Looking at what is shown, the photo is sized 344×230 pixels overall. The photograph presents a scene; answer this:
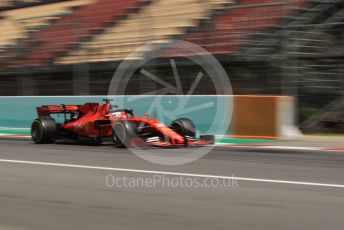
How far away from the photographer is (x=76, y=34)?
63.0 ft

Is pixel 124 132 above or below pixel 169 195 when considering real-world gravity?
above

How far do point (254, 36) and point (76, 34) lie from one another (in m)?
6.92

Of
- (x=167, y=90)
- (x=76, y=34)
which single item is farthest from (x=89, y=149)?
(x=76, y=34)

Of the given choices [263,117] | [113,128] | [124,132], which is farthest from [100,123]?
[263,117]

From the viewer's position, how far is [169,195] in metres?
6.15

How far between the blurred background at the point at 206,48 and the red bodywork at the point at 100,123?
310 centimetres

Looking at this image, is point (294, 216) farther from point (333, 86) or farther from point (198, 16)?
point (198, 16)

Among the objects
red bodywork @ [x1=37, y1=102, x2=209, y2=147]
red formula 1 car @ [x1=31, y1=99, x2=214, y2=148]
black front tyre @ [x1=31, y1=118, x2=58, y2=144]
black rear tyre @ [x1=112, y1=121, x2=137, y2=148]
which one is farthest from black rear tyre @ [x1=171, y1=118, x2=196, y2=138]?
black front tyre @ [x1=31, y1=118, x2=58, y2=144]

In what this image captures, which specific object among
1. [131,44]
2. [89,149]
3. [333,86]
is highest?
[131,44]

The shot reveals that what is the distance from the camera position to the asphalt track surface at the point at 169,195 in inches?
194

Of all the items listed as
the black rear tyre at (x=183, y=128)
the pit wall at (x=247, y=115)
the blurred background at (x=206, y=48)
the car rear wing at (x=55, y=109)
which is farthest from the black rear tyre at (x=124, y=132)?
the blurred background at (x=206, y=48)

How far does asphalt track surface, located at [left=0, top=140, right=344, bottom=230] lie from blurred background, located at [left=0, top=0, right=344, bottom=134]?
13.8ft

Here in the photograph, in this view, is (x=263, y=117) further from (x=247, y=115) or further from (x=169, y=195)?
(x=169, y=195)

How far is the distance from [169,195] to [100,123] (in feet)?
16.9
